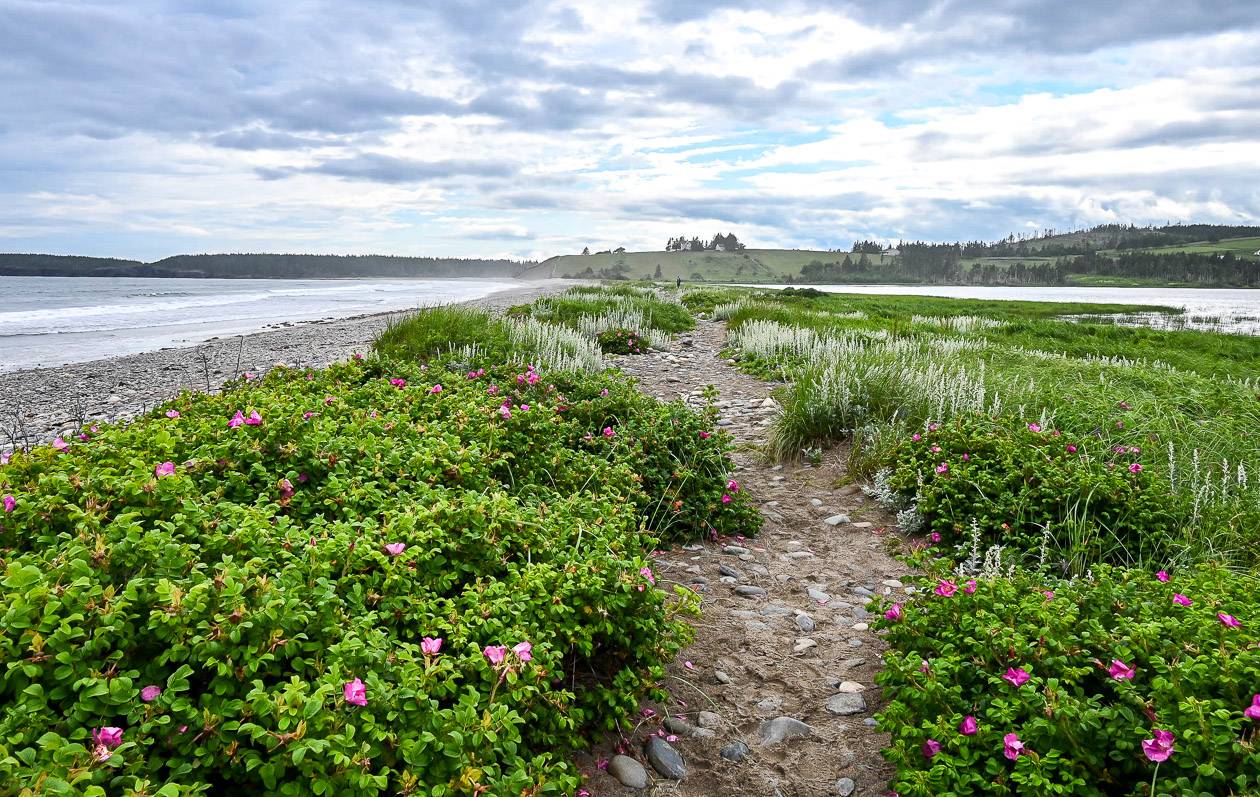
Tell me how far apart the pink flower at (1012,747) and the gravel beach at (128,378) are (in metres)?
8.33

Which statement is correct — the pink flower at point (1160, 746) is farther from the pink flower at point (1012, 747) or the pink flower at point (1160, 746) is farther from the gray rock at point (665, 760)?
the gray rock at point (665, 760)

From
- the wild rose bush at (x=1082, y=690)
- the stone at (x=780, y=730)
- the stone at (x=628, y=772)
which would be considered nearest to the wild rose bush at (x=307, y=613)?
the stone at (x=628, y=772)

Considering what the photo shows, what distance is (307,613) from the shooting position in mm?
2527

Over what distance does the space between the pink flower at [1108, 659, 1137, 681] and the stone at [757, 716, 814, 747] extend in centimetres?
141

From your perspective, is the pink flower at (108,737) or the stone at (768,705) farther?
the stone at (768,705)

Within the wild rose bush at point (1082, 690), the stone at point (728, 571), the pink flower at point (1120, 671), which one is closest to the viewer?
the wild rose bush at point (1082, 690)

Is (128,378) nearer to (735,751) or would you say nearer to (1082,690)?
(735,751)

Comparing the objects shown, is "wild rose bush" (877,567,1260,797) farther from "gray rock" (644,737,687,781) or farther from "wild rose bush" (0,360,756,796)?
"wild rose bush" (0,360,756,796)

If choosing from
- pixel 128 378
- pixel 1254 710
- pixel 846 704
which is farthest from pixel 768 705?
pixel 128 378

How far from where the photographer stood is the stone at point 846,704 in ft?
12.7

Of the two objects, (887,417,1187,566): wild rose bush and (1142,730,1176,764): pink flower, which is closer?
(1142,730,1176,764): pink flower

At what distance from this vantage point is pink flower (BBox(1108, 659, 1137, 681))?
2910 millimetres

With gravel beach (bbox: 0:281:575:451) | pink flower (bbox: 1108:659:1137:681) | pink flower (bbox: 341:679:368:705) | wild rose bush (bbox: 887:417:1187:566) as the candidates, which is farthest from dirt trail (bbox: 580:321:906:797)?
gravel beach (bbox: 0:281:575:451)

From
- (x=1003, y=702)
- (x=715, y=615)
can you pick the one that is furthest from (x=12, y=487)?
(x=1003, y=702)
